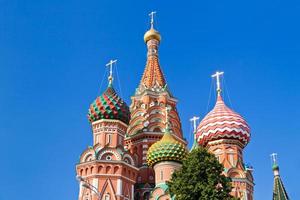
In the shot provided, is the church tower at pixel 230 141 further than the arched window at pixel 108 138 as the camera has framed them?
Yes

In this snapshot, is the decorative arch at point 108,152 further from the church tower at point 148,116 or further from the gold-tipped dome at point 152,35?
the gold-tipped dome at point 152,35

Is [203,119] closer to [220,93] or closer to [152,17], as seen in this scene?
[220,93]

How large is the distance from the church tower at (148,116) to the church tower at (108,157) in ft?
10.6

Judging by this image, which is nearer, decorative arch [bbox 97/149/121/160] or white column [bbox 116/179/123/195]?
white column [bbox 116/179/123/195]

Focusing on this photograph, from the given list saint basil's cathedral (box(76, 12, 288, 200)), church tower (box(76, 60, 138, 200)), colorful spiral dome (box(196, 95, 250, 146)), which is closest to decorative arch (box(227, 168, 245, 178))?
saint basil's cathedral (box(76, 12, 288, 200))

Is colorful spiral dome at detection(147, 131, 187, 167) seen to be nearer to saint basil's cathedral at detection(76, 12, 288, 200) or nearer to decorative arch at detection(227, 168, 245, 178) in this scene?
saint basil's cathedral at detection(76, 12, 288, 200)

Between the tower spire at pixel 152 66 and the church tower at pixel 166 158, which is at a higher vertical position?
the tower spire at pixel 152 66

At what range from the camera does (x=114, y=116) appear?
2880 cm

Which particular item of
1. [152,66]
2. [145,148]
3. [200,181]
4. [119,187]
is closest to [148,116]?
[145,148]

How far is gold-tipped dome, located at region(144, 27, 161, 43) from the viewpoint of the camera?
37938 millimetres


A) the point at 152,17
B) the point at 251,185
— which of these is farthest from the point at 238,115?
the point at 152,17

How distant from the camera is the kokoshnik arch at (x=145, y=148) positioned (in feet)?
89.6

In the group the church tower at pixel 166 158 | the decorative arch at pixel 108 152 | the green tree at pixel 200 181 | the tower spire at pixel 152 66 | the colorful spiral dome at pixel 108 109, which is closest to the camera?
the green tree at pixel 200 181

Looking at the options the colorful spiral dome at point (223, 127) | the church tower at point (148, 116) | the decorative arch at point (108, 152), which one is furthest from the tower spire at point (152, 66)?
the decorative arch at point (108, 152)
